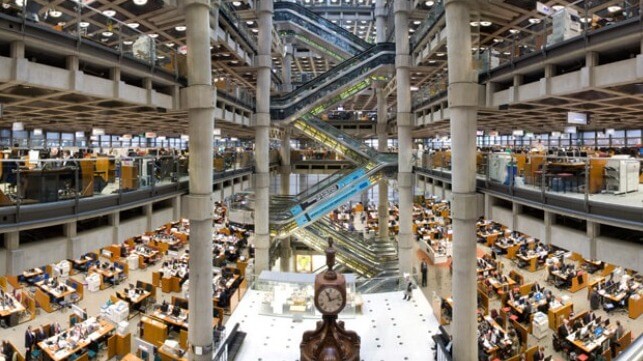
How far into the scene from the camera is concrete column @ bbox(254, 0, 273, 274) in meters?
18.7

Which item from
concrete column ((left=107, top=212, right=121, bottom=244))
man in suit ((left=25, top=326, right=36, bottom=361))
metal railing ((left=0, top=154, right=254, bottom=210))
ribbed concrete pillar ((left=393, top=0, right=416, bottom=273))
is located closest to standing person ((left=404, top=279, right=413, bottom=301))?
ribbed concrete pillar ((left=393, top=0, right=416, bottom=273))

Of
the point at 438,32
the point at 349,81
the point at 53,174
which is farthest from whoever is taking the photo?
the point at 349,81

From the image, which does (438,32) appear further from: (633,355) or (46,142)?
(46,142)

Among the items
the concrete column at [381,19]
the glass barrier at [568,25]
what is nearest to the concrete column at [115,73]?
the glass barrier at [568,25]

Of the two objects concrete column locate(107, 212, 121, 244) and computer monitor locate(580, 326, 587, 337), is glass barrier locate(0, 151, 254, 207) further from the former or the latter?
computer monitor locate(580, 326, 587, 337)

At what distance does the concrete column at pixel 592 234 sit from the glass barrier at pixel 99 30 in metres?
10.5

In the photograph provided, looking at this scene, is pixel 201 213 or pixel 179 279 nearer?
pixel 201 213

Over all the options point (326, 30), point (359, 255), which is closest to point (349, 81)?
point (326, 30)

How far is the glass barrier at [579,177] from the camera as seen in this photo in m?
7.89

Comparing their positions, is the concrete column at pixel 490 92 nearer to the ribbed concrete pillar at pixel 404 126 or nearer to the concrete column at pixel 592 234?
the concrete column at pixel 592 234

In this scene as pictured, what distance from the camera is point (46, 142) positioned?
59.1ft

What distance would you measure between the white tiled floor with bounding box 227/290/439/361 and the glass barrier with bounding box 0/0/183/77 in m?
8.26

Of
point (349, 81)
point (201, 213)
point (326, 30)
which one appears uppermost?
point (326, 30)

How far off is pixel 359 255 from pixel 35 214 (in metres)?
18.4
